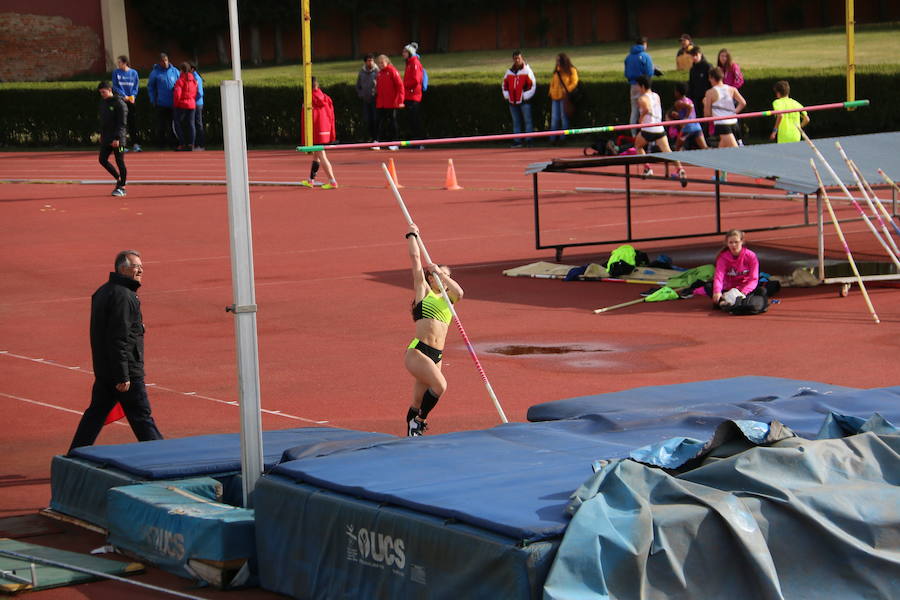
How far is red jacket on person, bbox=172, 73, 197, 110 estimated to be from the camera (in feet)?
110

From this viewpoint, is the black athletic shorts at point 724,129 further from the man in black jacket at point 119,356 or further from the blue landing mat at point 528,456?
the man in black jacket at point 119,356

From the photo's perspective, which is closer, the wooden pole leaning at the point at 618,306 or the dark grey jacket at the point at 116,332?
the dark grey jacket at the point at 116,332

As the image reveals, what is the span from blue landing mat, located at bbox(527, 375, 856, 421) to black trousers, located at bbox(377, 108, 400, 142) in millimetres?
23368

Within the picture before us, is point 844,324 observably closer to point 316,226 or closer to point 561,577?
point 561,577

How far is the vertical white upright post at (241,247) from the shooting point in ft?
26.0

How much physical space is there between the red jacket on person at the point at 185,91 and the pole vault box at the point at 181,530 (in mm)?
26141

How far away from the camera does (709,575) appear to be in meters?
6.65

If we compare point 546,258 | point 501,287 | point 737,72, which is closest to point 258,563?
point 501,287

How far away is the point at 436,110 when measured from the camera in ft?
118

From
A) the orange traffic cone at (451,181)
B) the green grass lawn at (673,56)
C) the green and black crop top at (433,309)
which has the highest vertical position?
the green grass lawn at (673,56)

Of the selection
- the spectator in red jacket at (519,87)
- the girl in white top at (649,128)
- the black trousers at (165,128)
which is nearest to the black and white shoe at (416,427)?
the girl in white top at (649,128)

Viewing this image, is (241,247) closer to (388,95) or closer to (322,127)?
(322,127)

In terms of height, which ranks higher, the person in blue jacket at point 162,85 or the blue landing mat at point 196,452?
the person in blue jacket at point 162,85

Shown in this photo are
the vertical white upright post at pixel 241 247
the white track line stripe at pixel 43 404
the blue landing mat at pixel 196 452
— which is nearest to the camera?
the vertical white upright post at pixel 241 247
